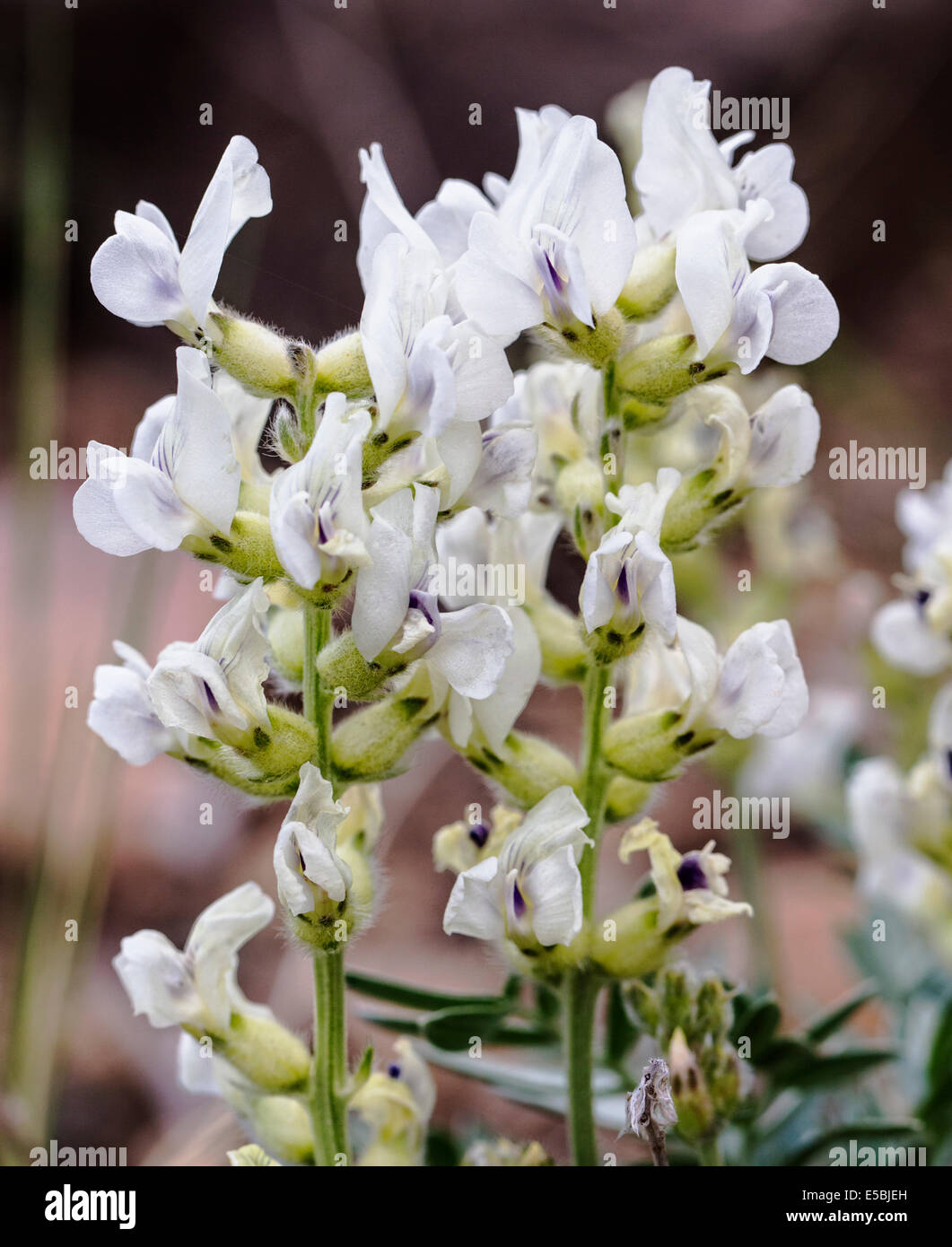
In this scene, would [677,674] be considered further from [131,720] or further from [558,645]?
[131,720]

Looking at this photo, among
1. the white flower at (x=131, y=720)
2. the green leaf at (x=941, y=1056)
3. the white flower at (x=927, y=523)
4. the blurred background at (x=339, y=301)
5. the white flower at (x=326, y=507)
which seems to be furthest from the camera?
the blurred background at (x=339, y=301)

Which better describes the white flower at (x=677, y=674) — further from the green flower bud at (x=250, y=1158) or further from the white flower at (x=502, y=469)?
the green flower bud at (x=250, y=1158)

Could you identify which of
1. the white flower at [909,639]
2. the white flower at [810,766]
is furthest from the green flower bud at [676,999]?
the white flower at [810,766]

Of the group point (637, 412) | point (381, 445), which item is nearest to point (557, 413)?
point (637, 412)
